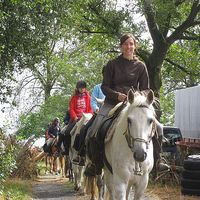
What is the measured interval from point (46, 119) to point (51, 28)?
24778 mm

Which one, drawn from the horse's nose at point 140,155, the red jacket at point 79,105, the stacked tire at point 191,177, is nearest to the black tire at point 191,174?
the stacked tire at point 191,177

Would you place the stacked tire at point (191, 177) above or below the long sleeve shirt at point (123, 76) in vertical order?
below

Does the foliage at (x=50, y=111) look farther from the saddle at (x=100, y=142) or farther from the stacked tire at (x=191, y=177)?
the saddle at (x=100, y=142)

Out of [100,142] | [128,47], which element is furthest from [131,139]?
[128,47]

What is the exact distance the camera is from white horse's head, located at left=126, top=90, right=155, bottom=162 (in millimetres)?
6215

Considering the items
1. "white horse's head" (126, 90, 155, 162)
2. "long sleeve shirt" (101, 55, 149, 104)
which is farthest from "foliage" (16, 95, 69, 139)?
"white horse's head" (126, 90, 155, 162)

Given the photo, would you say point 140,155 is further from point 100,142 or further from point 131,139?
point 100,142

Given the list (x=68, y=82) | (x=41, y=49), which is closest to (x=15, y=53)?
(x=41, y=49)

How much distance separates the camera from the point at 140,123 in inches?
250

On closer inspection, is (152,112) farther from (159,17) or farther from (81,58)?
(81,58)

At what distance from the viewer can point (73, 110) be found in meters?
13.0

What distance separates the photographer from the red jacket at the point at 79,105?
41.8 feet

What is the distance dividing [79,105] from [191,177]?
361cm

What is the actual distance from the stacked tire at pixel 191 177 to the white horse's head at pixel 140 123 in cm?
433
